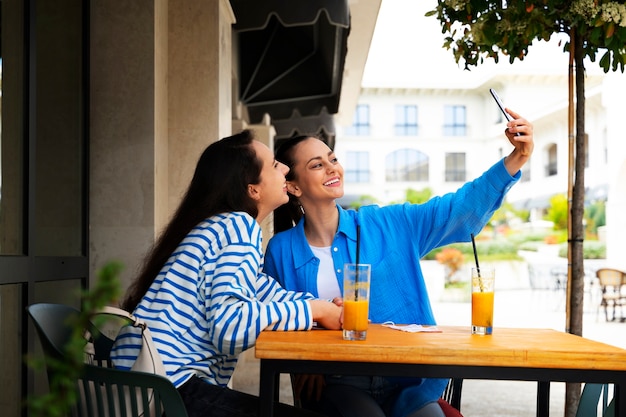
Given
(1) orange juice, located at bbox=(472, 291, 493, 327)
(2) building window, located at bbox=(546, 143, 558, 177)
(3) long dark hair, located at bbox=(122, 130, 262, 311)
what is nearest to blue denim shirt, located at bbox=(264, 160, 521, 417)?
(3) long dark hair, located at bbox=(122, 130, 262, 311)

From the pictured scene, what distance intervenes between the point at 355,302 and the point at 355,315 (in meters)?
0.03

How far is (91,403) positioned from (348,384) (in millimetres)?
771

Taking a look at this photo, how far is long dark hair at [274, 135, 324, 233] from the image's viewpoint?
8.18 feet

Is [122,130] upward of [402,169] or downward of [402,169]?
downward

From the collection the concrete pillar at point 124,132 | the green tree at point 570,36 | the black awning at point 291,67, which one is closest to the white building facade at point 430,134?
the black awning at point 291,67

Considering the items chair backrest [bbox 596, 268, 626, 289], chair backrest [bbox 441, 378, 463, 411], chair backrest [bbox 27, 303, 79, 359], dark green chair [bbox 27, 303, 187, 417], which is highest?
chair backrest [bbox 27, 303, 79, 359]

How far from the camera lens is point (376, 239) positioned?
A: 2.36 meters

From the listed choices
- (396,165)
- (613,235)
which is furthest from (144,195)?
(396,165)

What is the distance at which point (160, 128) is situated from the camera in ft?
11.1

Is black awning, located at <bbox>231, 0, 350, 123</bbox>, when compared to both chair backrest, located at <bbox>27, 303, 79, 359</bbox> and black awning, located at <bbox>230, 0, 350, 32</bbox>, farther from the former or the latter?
chair backrest, located at <bbox>27, 303, 79, 359</bbox>

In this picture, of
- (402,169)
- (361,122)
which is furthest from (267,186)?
(361,122)

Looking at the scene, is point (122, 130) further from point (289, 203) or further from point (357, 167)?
point (357, 167)

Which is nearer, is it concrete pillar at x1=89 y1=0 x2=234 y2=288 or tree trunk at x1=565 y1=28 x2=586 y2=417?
tree trunk at x1=565 y1=28 x2=586 y2=417

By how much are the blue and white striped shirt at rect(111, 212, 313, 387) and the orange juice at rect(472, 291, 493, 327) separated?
0.42m
